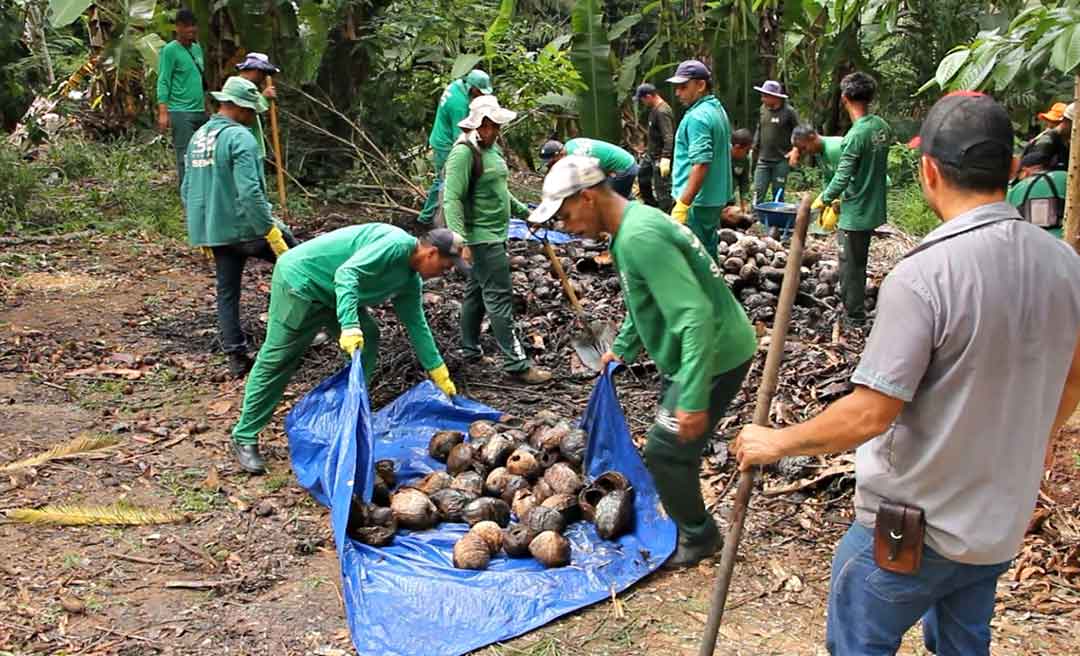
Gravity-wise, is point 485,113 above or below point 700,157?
above

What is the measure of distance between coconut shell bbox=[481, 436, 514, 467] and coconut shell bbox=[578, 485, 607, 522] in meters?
0.58

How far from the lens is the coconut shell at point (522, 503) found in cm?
480

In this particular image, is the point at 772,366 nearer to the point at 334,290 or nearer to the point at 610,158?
the point at 334,290

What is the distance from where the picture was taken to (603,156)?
7090mm

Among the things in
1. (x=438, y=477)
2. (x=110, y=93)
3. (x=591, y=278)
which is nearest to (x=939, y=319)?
(x=438, y=477)

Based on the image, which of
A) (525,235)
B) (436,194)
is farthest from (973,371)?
(525,235)

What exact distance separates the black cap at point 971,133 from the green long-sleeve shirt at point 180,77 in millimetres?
8397

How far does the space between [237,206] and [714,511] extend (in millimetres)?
3587

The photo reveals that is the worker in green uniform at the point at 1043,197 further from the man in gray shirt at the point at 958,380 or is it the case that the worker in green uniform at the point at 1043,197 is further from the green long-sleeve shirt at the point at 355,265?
the man in gray shirt at the point at 958,380

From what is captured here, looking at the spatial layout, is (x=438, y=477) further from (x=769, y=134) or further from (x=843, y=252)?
(x=769, y=134)

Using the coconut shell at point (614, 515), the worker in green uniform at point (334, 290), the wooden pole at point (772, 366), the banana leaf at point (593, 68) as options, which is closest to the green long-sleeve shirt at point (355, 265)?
the worker in green uniform at point (334, 290)

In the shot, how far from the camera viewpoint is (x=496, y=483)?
5.04m

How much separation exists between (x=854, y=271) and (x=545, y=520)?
12.0ft

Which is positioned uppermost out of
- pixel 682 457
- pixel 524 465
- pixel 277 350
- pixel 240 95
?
pixel 240 95
